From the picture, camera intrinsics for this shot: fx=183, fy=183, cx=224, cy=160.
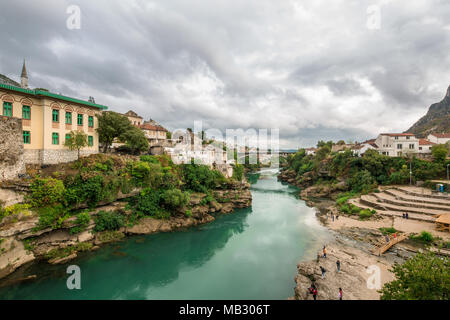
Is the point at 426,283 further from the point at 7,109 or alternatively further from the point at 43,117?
the point at 7,109

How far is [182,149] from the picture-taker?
27312 millimetres

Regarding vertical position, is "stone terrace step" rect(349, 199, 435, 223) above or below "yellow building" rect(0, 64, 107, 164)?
below

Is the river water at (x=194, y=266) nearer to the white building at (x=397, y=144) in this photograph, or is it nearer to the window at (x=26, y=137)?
the window at (x=26, y=137)

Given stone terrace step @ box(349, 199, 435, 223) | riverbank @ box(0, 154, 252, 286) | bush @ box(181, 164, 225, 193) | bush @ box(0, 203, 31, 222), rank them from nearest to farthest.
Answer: bush @ box(0, 203, 31, 222) < riverbank @ box(0, 154, 252, 286) < stone terrace step @ box(349, 199, 435, 223) < bush @ box(181, 164, 225, 193)

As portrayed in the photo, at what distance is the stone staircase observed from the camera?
18.4 metres

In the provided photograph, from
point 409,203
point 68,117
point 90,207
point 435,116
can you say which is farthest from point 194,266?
point 435,116

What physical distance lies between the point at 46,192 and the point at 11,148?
3752 mm

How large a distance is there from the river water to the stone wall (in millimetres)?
6659

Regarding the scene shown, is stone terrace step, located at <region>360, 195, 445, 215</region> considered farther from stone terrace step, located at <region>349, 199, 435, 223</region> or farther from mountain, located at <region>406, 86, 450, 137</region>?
mountain, located at <region>406, 86, 450, 137</region>

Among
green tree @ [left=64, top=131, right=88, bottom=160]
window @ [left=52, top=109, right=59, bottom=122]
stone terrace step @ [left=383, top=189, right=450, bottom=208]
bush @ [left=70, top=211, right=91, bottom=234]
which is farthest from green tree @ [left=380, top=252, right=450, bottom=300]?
window @ [left=52, top=109, right=59, bottom=122]

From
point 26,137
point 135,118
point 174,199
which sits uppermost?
point 135,118

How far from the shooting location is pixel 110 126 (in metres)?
18.4

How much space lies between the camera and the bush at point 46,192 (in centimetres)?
1257

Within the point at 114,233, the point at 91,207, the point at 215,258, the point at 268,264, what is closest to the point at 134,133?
the point at 91,207
